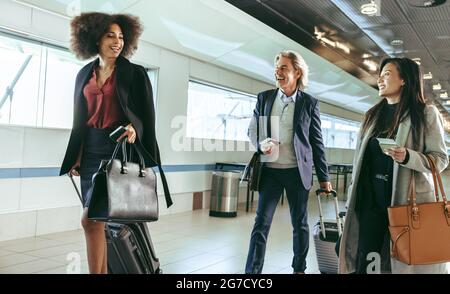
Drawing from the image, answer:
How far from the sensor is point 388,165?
195 centimetres

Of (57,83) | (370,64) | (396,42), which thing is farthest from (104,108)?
(370,64)

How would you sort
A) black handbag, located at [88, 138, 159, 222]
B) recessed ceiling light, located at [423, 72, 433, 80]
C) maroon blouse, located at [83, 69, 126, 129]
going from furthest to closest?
recessed ceiling light, located at [423, 72, 433, 80] → maroon blouse, located at [83, 69, 126, 129] → black handbag, located at [88, 138, 159, 222]

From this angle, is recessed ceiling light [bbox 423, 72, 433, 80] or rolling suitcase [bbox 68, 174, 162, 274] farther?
recessed ceiling light [bbox 423, 72, 433, 80]

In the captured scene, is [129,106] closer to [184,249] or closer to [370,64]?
[184,249]

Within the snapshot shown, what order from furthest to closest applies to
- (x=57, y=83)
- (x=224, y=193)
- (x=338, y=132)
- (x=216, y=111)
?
1. (x=224, y=193)
2. (x=216, y=111)
3. (x=338, y=132)
4. (x=57, y=83)

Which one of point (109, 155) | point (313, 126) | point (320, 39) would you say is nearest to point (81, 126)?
point (109, 155)

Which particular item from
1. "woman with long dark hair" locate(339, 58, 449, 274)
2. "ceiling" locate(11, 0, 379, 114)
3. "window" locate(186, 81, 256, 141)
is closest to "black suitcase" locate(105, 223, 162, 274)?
"woman with long dark hair" locate(339, 58, 449, 274)

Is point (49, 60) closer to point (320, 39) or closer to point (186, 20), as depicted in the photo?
point (186, 20)

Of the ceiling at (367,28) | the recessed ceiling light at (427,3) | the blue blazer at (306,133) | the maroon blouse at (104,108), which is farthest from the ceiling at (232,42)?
the maroon blouse at (104,108)

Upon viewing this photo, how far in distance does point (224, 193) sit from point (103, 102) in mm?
3967

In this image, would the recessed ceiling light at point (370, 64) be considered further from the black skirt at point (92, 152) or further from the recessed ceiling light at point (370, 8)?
the black skirt at point (92, 152)

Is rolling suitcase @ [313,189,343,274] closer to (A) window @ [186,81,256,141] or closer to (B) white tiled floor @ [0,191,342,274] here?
(B) white tiled floor @ [0,191,342,274]

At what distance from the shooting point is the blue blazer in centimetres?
246

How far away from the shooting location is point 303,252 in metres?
2.57
